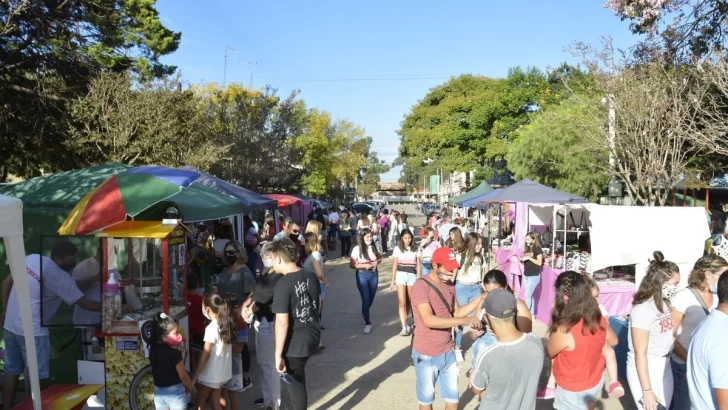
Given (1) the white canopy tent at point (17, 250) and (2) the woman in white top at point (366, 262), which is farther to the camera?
(2) the woman in white top at point (366, 262)

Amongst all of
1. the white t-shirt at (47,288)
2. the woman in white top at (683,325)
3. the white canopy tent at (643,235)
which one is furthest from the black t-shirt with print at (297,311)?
the white canopy tent at (643,235)

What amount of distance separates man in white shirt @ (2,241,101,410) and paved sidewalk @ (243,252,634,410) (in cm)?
203

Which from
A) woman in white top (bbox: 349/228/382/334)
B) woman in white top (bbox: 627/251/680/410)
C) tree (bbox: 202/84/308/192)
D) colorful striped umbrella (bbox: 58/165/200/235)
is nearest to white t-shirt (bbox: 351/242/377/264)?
woman in white top (bbox: 349/228/382/334)

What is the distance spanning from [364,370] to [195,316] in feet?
7.91

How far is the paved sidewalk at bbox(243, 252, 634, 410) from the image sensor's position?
6309 mm

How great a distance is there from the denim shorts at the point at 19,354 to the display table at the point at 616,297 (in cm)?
775

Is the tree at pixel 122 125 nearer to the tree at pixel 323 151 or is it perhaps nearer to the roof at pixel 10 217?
A: the roof at pixel 10 217

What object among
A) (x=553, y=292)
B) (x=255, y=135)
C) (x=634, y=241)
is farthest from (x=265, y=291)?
(x=255, y=135)

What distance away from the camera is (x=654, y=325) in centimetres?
447

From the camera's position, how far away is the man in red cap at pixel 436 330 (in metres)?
4.66

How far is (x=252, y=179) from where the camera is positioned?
2717 cm

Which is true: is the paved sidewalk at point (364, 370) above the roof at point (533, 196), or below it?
below

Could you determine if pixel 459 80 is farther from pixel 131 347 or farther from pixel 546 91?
pixel 131 347

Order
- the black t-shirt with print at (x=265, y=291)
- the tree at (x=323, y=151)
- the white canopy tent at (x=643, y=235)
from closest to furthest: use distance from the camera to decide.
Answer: the black t-shirt with print at (x=265, y=291) < the white canopy tent at (x=643, y=235) < the tree at (x=323, y=151)
